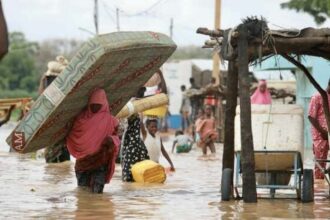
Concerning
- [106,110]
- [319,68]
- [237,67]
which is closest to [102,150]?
[106,110]

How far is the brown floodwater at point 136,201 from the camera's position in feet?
35.0

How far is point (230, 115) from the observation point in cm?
1240

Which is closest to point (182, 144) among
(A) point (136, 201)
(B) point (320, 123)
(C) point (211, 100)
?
(C) point (211, 100)

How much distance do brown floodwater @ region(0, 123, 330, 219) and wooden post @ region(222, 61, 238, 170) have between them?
55 centimetres

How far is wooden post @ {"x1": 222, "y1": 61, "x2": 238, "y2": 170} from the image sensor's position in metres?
12.3

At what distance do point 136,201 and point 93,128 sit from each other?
1.28 meters

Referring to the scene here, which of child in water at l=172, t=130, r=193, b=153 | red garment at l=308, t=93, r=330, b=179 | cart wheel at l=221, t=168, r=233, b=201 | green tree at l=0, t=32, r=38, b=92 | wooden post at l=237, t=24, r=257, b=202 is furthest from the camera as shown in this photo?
green tree at l=0, t=32, r=38, b=92

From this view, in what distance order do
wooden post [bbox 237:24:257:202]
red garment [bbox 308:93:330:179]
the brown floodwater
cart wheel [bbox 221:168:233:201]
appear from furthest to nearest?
red garment [bbox 308:93:330:179], cart wheel [bbox 221:168:233:201], wooden post [bbox 237:24:257:202], the brown floodwater

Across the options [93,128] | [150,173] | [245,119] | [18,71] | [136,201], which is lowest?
[136,201]

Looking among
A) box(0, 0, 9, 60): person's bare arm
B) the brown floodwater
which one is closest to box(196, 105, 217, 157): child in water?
the brown floodwater

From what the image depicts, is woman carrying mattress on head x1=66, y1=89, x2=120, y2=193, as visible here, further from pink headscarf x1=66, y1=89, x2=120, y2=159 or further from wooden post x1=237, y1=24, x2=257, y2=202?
wooden post x1=237, y1=24, x2=257, y2=202

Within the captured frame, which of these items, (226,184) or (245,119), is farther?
(226,184)

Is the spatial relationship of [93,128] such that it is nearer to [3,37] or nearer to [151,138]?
[151,138]

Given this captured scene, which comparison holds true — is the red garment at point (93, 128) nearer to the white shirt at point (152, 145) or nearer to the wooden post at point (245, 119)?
the wooden post at point (245, 119)
